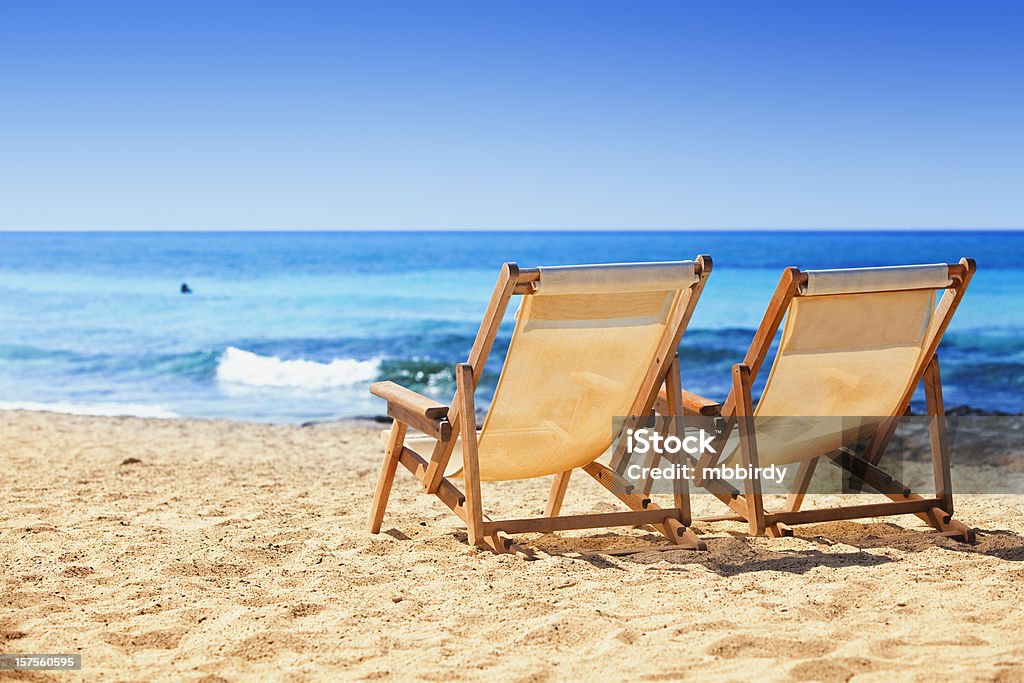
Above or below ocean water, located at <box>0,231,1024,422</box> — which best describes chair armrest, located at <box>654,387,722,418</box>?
above

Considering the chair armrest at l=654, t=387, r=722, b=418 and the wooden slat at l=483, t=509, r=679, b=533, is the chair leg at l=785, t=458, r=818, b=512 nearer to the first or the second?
the chair armrest at l=654, t=387, r=722, b=418

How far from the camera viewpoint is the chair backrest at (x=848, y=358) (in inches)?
134

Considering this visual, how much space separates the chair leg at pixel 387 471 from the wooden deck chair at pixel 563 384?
13cm

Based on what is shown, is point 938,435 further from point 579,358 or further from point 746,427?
point 579,358

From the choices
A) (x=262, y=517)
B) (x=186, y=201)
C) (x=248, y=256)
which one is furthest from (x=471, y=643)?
(x=186, y=201)

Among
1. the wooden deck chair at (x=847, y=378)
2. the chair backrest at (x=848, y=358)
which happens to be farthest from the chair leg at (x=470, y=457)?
the chair backrest at (x=848, y=358)

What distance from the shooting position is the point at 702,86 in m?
35.5

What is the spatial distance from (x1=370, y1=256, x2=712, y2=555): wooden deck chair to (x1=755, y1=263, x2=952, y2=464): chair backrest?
399 millimetres

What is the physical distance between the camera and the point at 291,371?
14391 millimetres

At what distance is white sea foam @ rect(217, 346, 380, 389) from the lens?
13.4 metres

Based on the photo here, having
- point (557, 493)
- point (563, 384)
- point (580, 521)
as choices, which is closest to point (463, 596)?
point (580, 521)

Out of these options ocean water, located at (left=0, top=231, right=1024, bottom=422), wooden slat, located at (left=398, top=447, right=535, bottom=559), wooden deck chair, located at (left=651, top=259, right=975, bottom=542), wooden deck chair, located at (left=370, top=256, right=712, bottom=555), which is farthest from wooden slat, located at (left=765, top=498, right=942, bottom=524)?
ocean water, located at (left=0, top=231, right=1024, bottom=422)

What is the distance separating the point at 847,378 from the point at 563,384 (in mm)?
1108

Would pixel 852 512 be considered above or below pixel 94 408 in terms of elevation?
above
